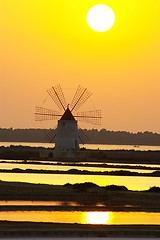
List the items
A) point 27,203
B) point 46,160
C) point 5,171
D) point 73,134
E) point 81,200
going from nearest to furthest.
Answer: point 27,203
point 81,200
point 5,171
point 73,134
point 46,160

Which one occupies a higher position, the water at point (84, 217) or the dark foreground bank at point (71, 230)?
the water at point (84, 217)

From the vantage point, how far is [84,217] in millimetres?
24078

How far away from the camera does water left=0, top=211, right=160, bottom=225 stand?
2308 cm

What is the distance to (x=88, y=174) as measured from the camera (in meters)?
50.8

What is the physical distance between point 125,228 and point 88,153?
5645 cm

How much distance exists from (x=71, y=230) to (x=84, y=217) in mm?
3218

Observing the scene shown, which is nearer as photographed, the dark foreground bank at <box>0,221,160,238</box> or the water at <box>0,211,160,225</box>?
the dark foreground bank at <box>0,221,160,238</box>

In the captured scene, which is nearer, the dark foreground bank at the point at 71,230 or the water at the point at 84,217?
the dark foreground bank at the point at 71,230

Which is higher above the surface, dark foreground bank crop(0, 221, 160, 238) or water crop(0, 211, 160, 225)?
water crop(0, 211, 160, 225)

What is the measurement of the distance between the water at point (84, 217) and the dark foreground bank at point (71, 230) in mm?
1146

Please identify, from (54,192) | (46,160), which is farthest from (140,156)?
(54,192)

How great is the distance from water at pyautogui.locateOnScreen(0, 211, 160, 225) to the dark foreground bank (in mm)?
1146

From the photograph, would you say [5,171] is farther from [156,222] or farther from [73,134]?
[156,222]

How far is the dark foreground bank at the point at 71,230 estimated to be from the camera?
20.4 m
